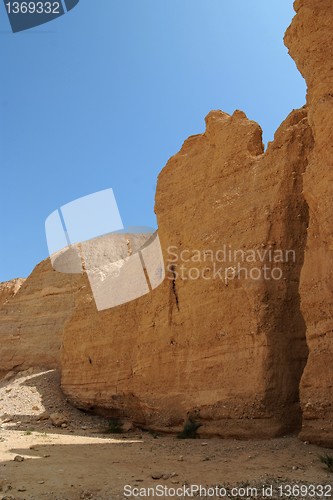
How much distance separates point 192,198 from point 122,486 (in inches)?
283

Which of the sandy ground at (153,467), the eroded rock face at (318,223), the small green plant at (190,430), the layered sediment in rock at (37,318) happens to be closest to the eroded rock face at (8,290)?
the layered sediment in rock at (37,318)

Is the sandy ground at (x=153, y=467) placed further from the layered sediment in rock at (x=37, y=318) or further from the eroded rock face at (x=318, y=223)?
the layered sediment in rock at (x=37, y=318)

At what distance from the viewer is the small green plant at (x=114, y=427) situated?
1244 centimetres

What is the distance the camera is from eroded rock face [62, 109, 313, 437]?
8.41 metres

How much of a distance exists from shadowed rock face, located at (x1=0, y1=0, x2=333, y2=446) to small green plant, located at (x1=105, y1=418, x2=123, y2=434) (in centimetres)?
31

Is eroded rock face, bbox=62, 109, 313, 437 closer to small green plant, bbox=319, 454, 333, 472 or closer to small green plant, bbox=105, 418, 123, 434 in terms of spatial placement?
small green plant, bbox=105, 418, 123, 434

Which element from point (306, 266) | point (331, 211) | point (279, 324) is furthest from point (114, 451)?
point (331, 211)

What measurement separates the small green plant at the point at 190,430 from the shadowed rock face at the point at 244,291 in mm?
185

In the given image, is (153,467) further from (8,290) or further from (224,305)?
(8,290)

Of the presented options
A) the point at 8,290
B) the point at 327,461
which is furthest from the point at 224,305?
the point at 8,290

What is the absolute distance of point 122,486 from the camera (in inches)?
230

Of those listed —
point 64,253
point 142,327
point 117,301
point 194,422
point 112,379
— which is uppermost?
point 64,253

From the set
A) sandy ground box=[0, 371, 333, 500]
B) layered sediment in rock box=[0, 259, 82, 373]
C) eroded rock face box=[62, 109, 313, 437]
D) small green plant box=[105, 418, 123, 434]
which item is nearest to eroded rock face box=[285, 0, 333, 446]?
sandy ground box=[0, 371, 333, 500]

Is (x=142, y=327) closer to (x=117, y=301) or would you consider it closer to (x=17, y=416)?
(x=117, y=301)
